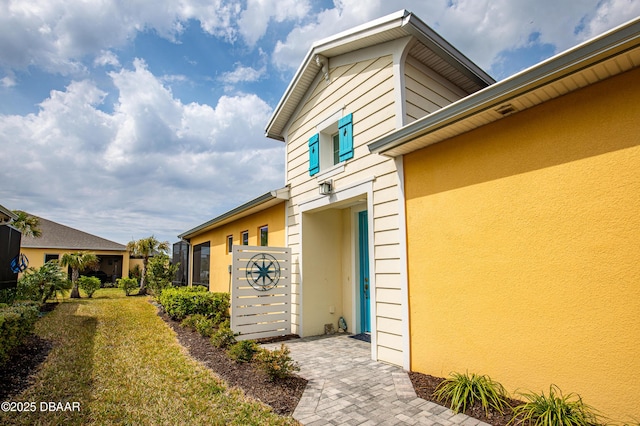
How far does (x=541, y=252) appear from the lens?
134 inches

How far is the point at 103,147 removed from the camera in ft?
35.2

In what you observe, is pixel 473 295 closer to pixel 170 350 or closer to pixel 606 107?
pixel 606 107

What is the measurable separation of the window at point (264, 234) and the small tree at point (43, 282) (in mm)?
9119

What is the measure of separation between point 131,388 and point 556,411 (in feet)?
16.3

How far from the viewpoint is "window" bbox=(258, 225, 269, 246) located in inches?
372

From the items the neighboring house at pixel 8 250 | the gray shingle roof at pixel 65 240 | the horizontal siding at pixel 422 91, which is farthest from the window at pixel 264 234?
the gray shingle roof at pixel 65 240

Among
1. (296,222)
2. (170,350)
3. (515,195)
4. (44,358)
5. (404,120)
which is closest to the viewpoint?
(515,195)

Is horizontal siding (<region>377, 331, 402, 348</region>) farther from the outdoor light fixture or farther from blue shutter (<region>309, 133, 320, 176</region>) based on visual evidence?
blue shutter (<region>309, 133, 320, 176</region>)

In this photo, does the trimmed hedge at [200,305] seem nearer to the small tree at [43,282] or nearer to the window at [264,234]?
the window at [264,234]

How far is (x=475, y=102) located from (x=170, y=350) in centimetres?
682

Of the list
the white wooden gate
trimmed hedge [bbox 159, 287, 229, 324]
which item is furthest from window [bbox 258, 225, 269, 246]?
trimmed hedge [bbox 159, 287, 229, 324]

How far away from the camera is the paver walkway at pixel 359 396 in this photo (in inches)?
130

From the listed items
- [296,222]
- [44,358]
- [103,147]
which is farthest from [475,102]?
[103,147]

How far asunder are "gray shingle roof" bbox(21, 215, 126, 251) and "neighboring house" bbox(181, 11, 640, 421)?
85.1ft
